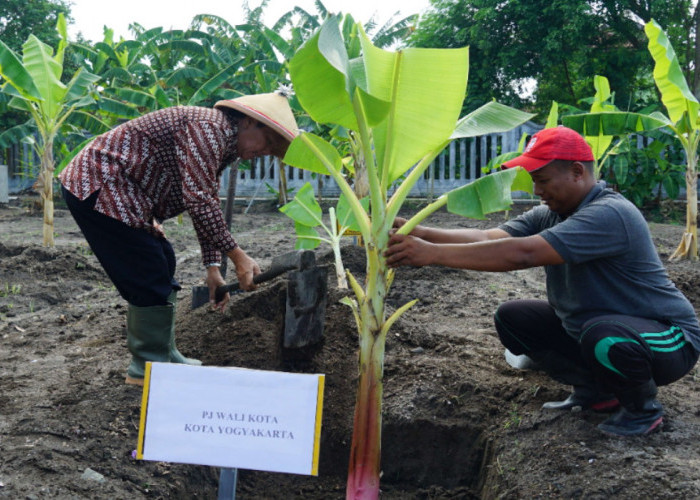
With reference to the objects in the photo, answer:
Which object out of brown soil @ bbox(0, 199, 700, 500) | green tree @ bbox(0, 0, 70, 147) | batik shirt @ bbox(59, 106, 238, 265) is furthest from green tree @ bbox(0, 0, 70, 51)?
batik shirt @ bbox(59, 106, 238, 265)

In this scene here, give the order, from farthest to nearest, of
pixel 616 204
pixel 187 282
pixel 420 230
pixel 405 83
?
pixel 187 282, pixel 420 230, pixel 616 204, pixel 405 83

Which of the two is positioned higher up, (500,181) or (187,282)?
(500,181)

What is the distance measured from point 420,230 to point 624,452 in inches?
48.6

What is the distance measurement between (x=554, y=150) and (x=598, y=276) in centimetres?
56

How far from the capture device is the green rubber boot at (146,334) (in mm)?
3275

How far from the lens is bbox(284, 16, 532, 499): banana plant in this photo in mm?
2385

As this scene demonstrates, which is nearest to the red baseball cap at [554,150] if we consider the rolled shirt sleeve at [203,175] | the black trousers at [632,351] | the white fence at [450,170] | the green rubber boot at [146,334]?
the black trousers at [632,351]

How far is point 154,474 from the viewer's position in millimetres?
2633

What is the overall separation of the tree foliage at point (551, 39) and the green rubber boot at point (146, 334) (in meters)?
13.7

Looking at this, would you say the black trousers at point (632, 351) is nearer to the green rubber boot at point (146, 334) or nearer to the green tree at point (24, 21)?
the green rubber boot at point (146, 334)

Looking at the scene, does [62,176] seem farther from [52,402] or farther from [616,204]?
[616,204]

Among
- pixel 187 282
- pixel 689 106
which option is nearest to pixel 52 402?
pixel 187 282

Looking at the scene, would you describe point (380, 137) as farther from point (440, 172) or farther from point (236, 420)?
point (440, 172)

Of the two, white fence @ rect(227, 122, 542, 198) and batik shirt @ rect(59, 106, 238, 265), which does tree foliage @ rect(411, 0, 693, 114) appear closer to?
white fence @ rect(227, 122, 542, 198)
